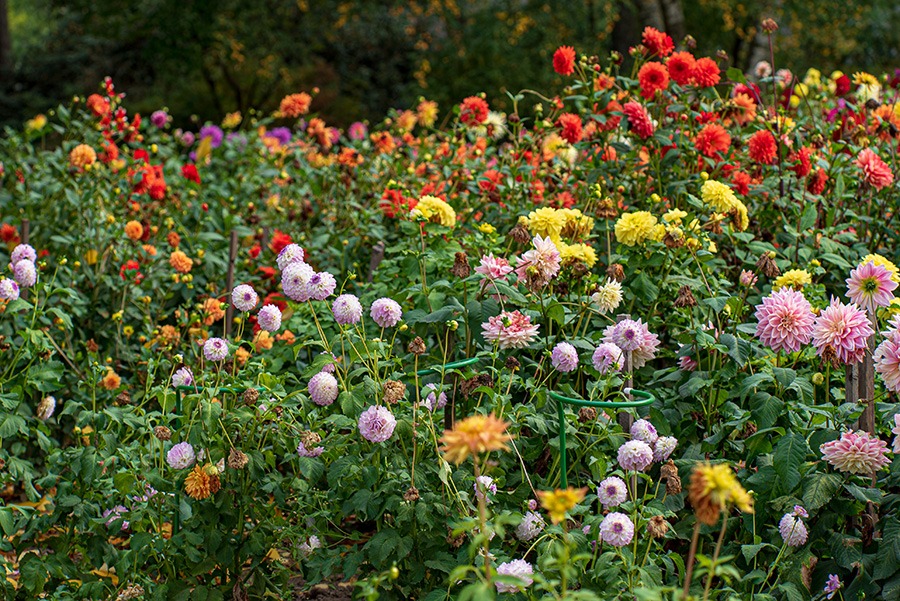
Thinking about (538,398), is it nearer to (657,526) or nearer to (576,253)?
(576,253)

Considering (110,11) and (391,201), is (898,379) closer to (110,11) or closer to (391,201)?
(391,201)

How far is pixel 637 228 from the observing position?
260 cm

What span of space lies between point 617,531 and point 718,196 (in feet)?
3.62

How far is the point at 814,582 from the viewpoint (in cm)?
209

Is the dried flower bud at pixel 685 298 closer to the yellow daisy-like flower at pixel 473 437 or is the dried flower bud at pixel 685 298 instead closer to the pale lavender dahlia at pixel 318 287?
the pale lavender dahlia at pixel 318 287

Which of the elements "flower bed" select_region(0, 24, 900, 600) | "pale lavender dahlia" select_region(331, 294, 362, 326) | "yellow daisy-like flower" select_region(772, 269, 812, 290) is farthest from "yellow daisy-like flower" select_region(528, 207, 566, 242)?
"pale lavender dahlia" select_region(331, 294, 362, 326)

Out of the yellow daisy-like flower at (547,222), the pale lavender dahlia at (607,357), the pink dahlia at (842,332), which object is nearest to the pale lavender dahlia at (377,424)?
the pale lavender dahlia at (607,357)

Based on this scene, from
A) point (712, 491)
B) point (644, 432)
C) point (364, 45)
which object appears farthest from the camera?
point (364, 45)

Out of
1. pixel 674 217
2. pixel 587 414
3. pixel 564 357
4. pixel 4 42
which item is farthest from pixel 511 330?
pixel 4 42

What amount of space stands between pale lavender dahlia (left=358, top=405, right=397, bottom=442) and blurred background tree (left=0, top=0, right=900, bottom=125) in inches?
285

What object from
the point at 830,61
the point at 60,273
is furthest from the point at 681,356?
the point at 830,61

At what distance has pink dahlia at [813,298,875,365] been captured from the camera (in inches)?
79.0

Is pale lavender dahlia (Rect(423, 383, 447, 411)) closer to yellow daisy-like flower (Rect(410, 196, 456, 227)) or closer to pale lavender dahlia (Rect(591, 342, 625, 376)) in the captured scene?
pale lavender dahlia (Rect(591, 342, 625, 376))

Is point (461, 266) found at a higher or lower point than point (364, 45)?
higher
